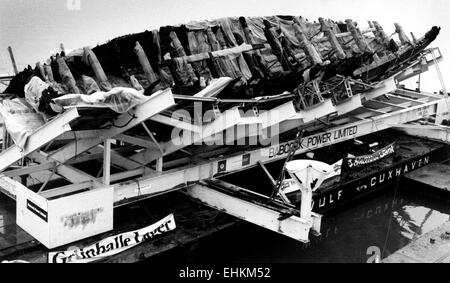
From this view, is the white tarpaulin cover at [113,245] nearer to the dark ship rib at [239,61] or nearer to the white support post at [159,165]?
the white support post at [159,165]

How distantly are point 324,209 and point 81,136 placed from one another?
702cm

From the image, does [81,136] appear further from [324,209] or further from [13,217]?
[324,209]

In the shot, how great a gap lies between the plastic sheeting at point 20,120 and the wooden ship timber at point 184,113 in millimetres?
30

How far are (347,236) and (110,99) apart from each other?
320 inches

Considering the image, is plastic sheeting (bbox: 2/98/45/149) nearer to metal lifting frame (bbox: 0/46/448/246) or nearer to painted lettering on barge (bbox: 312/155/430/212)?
metal lifting frame (bbox: 0/46/448/246)

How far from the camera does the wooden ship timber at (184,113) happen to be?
10977 mm

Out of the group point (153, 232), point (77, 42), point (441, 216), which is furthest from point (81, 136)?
point (77, 42)

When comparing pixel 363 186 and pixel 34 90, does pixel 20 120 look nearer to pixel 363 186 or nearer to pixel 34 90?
pixel 34 90

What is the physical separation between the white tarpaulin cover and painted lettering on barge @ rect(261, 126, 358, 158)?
152 inches

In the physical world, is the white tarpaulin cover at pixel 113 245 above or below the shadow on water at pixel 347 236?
above

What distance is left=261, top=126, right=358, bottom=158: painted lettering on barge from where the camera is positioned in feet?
49.1

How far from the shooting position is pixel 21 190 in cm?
1157

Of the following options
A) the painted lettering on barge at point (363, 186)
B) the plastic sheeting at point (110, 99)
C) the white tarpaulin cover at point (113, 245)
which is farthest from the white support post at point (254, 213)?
the plastic sheeting at point (110, 99)
